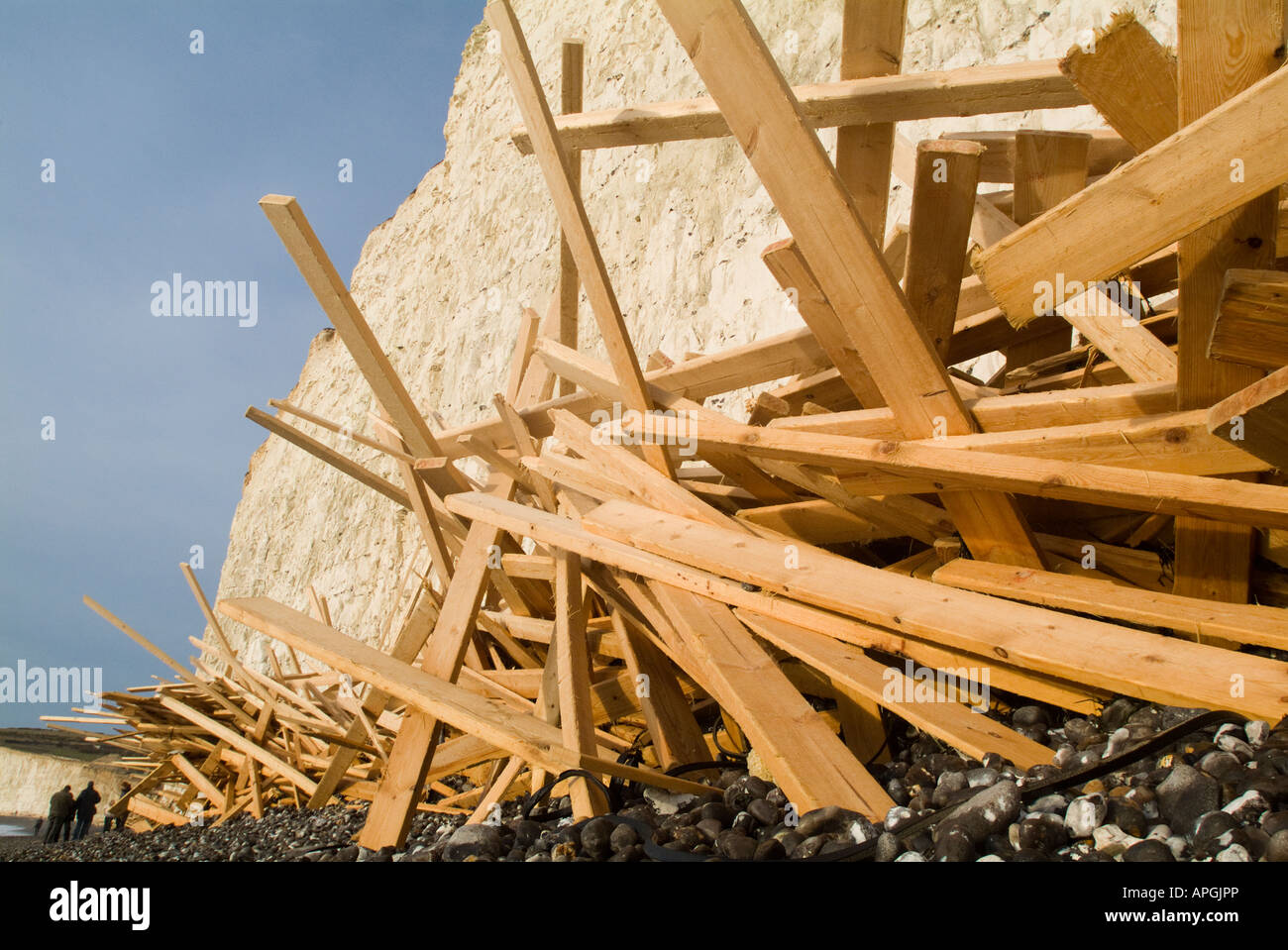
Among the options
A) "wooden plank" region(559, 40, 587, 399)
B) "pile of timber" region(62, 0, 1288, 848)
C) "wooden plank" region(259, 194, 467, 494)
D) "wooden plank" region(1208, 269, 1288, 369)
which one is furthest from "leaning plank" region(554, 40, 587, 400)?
"wooden plank" region(1208, 269, 1288, 369)

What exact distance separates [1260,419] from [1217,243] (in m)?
0.63

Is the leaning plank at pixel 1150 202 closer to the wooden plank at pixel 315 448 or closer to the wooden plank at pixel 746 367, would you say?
the wooden plank at pixel 746 367

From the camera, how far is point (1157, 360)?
263cm

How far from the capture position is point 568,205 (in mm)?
3420

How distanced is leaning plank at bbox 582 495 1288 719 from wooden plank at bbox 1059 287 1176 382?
96 cm

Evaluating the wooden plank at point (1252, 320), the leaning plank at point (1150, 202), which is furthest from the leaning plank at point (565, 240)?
the wooden plank at point (1252, 320)

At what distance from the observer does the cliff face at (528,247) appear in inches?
402

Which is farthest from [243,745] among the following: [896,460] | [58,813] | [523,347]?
[58,813]

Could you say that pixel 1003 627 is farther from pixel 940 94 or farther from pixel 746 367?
pixel 940 94

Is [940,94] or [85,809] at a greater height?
[940,94]

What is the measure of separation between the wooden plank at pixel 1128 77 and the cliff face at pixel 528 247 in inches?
247
